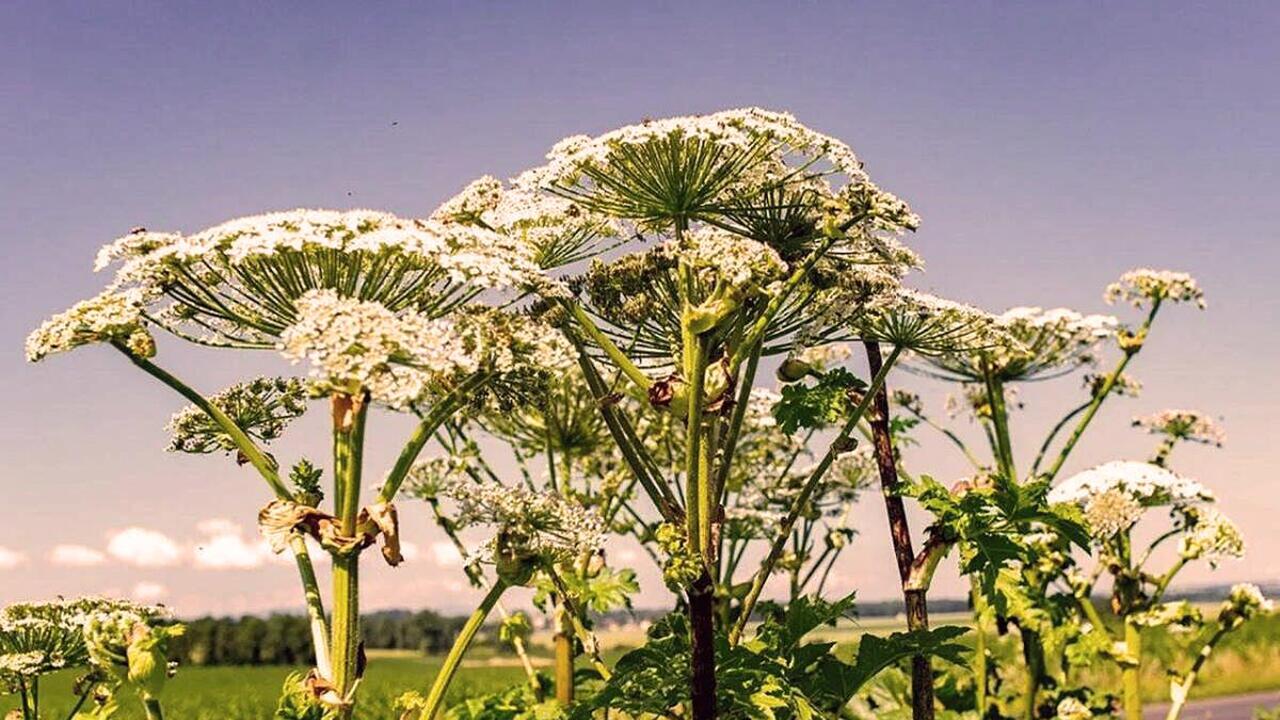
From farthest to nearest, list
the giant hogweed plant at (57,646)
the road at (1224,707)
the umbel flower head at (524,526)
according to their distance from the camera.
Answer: the road at (1224,707), the giant hogweed plant at (57,646), the umbel flower head at (524,526)

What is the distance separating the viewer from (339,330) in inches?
163

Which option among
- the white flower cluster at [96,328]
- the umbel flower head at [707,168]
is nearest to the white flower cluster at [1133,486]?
the umbel flower head at [707,168]

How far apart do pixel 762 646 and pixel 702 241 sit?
91.4 inches

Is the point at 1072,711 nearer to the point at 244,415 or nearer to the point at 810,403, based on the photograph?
the point at 810,403

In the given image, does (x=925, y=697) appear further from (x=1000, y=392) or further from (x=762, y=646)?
(x=1000, y=392)

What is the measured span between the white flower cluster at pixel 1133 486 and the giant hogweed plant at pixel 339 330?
580cm

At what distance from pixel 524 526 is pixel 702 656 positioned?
99 cm

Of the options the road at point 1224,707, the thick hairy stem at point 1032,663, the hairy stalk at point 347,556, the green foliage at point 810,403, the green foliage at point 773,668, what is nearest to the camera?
the hairy stalk at point 347,556

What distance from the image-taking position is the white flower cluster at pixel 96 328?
4.43 meters

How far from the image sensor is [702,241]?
5.32m

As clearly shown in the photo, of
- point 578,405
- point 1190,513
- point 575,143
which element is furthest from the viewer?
point 1190,513

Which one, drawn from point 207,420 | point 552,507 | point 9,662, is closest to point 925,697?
point 552,507

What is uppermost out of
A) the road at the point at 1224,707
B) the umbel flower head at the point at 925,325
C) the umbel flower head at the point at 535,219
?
the umbel flower head at the point at 535,219

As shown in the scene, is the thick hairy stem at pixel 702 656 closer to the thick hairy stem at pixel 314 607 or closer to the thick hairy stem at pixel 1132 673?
the thick hairy stem at pixel 314 607
